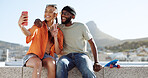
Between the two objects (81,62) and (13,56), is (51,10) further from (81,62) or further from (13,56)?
(13,56)

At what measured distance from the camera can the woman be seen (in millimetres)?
2496

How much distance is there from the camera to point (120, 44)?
98.1 feet

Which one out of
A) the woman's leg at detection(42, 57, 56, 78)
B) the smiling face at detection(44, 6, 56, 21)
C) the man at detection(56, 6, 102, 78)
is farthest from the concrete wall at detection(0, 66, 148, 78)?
the smiling face at detection(44, 6, 56, 21)

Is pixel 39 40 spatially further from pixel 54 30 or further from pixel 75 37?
pixel 75 37

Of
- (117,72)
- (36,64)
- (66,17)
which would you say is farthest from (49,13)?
(117,72)

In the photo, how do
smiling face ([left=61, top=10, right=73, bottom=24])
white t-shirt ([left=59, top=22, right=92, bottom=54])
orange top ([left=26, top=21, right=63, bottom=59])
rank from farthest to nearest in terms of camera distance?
smiling face ([left=61, top=10, right=73, bottom=24]), white t-shirt ([left=59, top=22, right=92, bottom=54]), orange top ([left=26, top=21, right=63, bottom=59])

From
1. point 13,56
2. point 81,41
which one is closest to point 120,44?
point 13,56

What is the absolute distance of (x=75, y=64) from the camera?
2646 millimetres

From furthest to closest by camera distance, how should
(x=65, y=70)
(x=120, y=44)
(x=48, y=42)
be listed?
(x=120, y=44) < (x=48, y=42) < (x=65, y=70)

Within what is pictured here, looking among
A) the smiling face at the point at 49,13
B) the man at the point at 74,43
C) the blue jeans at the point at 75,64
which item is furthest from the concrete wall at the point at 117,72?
the smiling face at the point at 49,13

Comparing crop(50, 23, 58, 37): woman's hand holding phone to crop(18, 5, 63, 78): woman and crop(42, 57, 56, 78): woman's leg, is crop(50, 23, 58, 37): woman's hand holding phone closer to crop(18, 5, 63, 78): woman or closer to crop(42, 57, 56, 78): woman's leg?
crop(18, 5, 63, 78): woman

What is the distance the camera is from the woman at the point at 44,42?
2.50 metres

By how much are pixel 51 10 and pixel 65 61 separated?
37.4 inches

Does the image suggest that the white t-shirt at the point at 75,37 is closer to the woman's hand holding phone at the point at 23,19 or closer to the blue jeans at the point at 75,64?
the blue jeans at the point at 75,64
